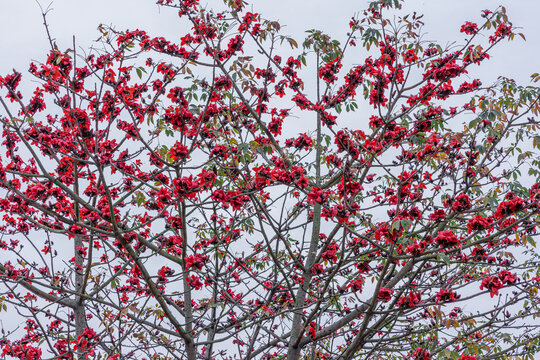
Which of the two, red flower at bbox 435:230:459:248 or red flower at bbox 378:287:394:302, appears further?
red flower at bbox 378:287:394:302

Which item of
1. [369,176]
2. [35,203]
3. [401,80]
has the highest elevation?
[401,80]

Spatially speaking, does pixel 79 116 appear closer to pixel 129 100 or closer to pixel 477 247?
pixel 129 100

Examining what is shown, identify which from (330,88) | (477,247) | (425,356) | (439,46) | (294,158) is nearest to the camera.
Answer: (477,247)

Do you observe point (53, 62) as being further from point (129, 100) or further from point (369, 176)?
point (369, 176)

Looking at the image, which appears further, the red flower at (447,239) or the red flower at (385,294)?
the red flower at (385,294)

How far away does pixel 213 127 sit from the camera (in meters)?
5.29

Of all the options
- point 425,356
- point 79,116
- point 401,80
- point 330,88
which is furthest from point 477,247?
point 79,116

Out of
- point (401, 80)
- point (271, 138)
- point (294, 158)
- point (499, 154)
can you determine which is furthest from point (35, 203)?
point (499, 154)

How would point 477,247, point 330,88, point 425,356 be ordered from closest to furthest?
point 477,247
point 425,356
point 330,88

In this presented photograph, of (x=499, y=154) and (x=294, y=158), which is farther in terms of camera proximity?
(x=294, y=158)

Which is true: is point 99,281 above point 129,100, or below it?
below

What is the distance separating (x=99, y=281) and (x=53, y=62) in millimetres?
2905

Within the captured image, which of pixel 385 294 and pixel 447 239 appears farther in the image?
pixel 385 294

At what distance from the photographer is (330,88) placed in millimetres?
5070
